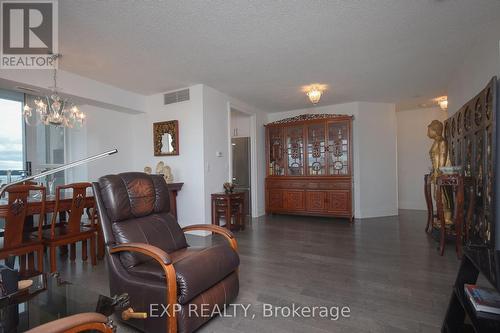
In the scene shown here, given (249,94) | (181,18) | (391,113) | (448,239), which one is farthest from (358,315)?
(391,113)

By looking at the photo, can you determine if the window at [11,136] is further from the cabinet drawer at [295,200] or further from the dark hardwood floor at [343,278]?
the cabinet drawer at [295,200]

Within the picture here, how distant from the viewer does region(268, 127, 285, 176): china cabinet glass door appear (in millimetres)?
5789

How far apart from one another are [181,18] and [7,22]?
1601 millimetres

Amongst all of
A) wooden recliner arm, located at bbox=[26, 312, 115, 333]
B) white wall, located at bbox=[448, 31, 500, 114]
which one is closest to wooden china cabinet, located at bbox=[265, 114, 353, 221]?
white wall, located at bbox=[448, 31, 500, 114]

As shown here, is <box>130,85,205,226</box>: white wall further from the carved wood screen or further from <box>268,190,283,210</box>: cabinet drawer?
the carved wood screen

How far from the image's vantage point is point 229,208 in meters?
4.17

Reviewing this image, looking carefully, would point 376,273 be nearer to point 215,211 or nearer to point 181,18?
point 215,211

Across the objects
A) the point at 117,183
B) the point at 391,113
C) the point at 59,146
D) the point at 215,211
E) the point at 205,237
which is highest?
the point at 391,113

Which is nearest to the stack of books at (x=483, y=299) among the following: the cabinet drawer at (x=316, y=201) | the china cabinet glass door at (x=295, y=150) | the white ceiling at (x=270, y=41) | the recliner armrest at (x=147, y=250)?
the recliner armrest at (x=147, y=250)

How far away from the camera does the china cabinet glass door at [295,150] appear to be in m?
5.56

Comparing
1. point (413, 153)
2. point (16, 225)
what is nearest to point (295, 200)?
point (413, 153)

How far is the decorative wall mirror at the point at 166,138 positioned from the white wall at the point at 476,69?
405 centimetres

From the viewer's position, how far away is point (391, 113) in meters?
5.55

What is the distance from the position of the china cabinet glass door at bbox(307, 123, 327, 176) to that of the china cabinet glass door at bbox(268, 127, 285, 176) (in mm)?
609
